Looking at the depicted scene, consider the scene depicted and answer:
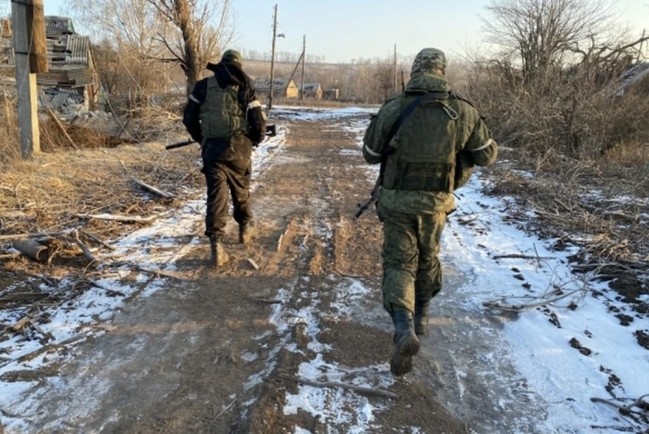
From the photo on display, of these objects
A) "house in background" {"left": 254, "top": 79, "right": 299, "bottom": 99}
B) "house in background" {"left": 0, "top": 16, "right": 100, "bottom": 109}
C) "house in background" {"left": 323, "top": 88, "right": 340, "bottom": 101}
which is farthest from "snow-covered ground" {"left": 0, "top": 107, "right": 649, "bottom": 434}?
"house in background" {"left": 323, "top": 88, "right": 340, "bottom": 101}

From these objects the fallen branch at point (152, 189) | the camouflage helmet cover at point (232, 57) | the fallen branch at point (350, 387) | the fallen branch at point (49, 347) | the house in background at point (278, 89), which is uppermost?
the house in background at point (278, 89)

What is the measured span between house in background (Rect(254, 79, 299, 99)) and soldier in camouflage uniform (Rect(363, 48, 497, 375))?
46137 mm

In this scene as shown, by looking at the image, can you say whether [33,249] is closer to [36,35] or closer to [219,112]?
A: [219,112]

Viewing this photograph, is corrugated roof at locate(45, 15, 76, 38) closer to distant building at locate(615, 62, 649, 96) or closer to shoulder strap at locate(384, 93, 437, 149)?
distant building at locate(615, 62, 649, 96)

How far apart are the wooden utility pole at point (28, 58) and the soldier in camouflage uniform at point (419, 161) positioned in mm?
8091

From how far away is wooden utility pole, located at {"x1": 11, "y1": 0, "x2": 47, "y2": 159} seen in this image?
8672 mm

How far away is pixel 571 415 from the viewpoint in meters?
2.90

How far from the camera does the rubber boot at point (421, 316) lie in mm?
3680

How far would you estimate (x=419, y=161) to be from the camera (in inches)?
131

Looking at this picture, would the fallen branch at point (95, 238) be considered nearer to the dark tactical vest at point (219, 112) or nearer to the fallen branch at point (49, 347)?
the dark tactical vest at point (219, 112)

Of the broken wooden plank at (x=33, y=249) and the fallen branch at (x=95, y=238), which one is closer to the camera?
the broken wooden plank at (x=33, y=249)

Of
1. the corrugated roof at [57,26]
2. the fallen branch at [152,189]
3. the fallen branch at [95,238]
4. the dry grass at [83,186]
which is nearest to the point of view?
the fallen branch at [95,238]

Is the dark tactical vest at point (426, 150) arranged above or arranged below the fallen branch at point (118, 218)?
above

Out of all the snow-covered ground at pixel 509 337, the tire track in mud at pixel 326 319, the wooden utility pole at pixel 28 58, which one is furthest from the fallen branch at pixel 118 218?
the wooden utility pole at pixel 28 58
